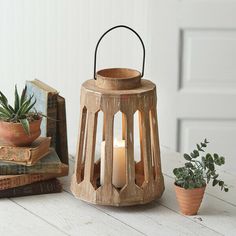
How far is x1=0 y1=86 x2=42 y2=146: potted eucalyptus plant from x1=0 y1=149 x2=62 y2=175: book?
6cm

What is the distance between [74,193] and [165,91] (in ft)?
4.24

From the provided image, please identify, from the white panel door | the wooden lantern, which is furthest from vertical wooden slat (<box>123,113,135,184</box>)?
the white panel door

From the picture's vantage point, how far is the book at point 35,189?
5.33 feet

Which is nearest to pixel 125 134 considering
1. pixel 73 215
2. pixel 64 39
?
pixel 73 215

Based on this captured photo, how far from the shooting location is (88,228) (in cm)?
146

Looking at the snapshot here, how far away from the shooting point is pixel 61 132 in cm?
177

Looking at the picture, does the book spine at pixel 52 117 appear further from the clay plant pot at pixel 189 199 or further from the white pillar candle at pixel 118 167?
the clay plant pot at pixel 189 199

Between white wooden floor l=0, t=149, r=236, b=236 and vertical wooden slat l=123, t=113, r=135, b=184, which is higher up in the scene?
vertical wooden slat l=123, t=113, r=135, b=184

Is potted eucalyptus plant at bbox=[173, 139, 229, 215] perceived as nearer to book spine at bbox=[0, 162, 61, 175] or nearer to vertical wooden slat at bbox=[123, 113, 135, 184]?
vertical wooden slat at bbox=[123, 113, 135, 184]

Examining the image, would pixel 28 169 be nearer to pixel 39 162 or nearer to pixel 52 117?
pixel 39 162

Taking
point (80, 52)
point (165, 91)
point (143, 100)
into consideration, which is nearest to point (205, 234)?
point (143, 100)

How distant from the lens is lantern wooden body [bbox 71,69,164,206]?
1.50m

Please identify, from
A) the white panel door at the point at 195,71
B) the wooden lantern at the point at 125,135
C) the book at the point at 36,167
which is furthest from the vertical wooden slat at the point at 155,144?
the white panel door at the point at 195,71

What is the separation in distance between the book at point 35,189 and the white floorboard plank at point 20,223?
39 mm
